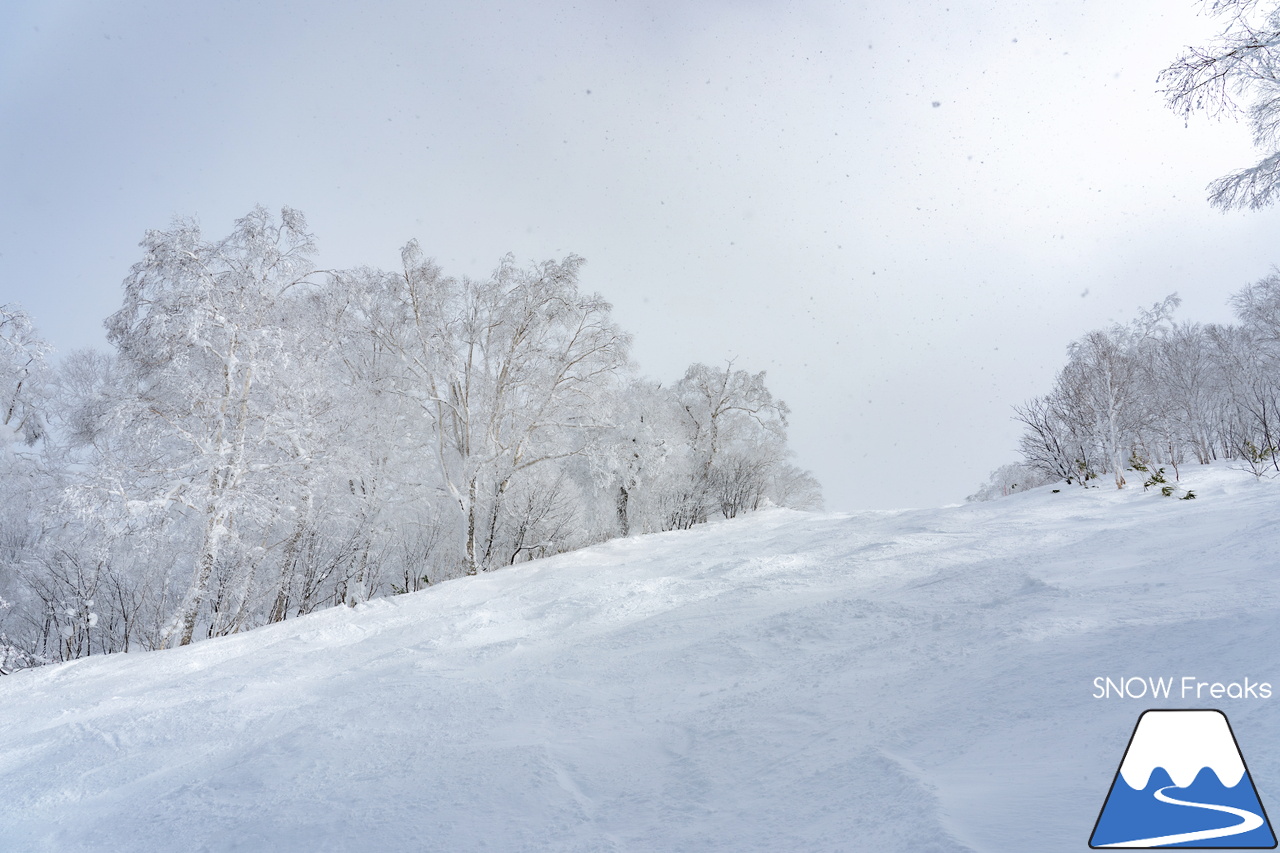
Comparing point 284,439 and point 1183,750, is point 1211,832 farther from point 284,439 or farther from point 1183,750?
point 284,439

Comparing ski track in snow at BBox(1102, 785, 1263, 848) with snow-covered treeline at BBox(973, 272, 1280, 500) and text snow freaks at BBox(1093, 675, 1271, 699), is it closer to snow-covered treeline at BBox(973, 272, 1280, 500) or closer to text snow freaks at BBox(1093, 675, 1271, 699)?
text snow freaks at BBox(1093, 675, 1271, 699)

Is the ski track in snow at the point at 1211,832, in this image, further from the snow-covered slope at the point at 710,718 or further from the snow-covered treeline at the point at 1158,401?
the snow-covered treeline at the point at 1158,401

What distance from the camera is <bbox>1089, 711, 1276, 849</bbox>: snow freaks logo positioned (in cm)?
164

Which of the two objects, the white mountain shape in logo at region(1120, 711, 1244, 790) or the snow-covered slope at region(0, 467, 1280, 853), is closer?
the white mountain shape in logo at region(1120, 711, 1244, 790)

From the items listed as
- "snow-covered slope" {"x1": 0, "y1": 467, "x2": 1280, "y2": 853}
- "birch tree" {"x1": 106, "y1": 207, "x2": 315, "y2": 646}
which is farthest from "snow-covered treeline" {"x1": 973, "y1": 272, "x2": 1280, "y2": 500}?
"birch tree" {"x1": 106, "y1": 207, "x2": 315, "y2": 646}

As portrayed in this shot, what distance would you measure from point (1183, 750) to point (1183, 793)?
0.62 feet

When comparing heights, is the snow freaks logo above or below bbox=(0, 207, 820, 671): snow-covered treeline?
below

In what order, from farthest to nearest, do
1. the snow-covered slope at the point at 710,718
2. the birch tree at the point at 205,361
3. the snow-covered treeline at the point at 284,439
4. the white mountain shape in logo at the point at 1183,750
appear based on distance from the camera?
the snow-covered treeline at the point at 284,439 → the birch tree at the point at 205,361 → the snow-covered slope at the point at 710,718 → the white mountain shape in logo at the point at 1183,750

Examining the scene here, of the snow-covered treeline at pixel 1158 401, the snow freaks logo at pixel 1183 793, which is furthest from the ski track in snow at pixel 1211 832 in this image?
the snow-covered treeline at pixel 1158 401

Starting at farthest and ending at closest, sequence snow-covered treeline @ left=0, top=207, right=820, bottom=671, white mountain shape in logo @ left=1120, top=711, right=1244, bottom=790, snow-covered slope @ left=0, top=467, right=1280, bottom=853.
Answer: snow-covered treeline @ left=0, top=207, right=820, bottom=671 → snow-covered slope @ left=0, top=467, right=1280, bottom=853 → white mountain shape in logo @ left=1120, top=711, right=1244, bottom=790

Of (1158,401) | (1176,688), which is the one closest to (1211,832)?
(1176,688)

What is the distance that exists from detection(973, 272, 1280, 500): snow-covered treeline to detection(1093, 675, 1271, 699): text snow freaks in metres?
8.66

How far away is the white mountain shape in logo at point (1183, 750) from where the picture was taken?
1837 millimetres

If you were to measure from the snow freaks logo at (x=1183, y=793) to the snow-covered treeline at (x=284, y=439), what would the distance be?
427 inches
